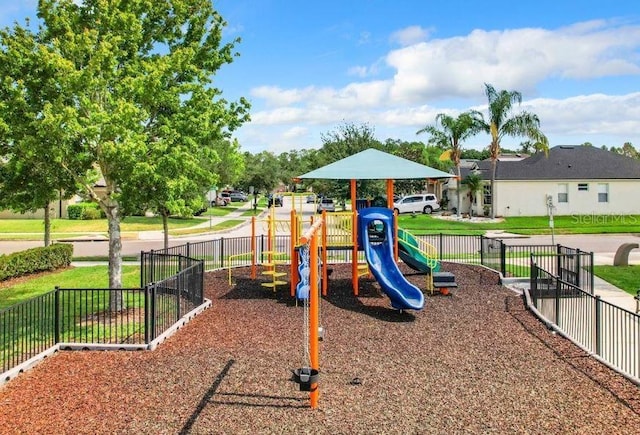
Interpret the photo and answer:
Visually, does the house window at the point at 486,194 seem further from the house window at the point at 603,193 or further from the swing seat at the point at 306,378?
the swing seat at the point at 306,378

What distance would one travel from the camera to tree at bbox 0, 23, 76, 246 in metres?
10.6

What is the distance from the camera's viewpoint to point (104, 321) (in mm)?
10984

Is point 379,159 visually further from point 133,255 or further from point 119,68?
point 133,255

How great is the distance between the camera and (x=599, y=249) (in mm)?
25891

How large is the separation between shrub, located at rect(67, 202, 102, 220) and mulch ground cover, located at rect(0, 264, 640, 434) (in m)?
37.3

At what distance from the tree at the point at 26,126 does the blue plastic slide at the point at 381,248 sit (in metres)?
7.17

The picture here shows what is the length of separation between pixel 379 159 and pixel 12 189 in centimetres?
1014

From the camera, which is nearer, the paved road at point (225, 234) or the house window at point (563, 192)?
the paved road at point (225, 234)

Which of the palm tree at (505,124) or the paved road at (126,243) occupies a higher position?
the palm tree at (505,124)

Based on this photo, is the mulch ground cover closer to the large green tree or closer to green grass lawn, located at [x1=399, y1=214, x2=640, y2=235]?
green grass lawn, located at [x1=399, y1=214, x2=640, y2=235]

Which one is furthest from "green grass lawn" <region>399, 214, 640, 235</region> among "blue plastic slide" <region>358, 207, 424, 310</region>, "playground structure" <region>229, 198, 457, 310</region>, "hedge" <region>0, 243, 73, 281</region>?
"hedge" <region>0, 243, 73, 281</region>

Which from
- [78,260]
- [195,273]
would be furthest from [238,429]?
[78,260]

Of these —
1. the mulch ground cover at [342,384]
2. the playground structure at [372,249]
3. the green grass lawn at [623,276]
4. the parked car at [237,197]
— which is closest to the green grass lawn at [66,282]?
the playground structure at [372,249]

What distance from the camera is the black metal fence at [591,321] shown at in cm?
928
